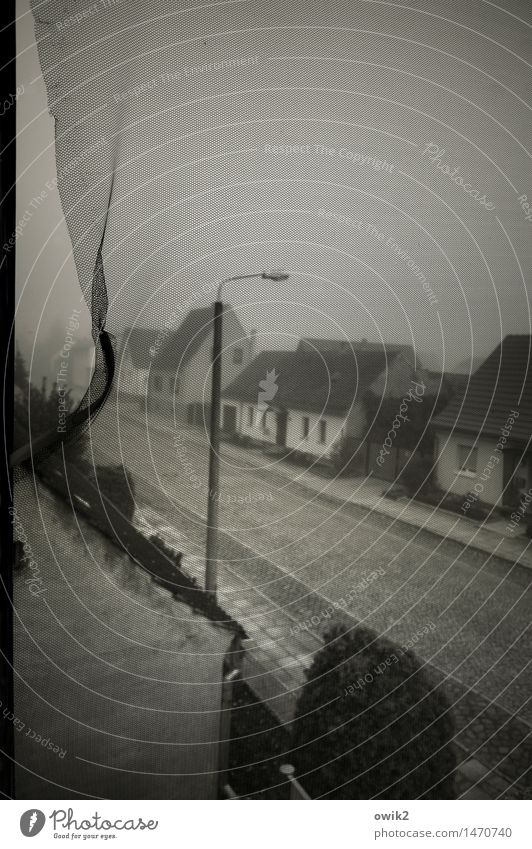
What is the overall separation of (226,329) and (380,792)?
0.65 m

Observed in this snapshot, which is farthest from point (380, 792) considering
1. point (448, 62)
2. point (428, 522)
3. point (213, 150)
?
point (448, 62)

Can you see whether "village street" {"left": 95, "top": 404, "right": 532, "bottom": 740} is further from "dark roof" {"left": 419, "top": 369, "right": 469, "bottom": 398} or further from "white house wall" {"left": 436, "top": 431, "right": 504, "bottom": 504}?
"dark roof" {"left": 419, "top": 369, "right": 469, "bottom": 398}

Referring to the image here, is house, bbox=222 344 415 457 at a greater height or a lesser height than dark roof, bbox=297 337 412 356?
lesser

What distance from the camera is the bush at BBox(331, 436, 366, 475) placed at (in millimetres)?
843

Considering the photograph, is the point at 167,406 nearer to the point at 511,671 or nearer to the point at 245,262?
the point at 245,262

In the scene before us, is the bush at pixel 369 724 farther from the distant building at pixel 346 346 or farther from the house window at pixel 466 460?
the distant building at pixel 346 346

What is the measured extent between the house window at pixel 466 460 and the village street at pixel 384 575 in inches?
4.2

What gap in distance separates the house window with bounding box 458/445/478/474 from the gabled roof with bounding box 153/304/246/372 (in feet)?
1.08

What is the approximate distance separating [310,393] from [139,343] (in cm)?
23

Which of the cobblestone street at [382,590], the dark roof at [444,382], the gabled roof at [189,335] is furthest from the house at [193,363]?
the dark roof at [444,382]

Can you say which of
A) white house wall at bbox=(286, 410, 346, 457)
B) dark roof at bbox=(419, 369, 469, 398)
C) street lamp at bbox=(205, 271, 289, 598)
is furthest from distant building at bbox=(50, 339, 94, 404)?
dark roof at bbox=(419, 369, 469, 398)

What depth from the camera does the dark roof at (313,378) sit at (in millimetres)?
825

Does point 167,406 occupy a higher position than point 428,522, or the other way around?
point 167,406

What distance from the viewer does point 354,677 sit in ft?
2.84
